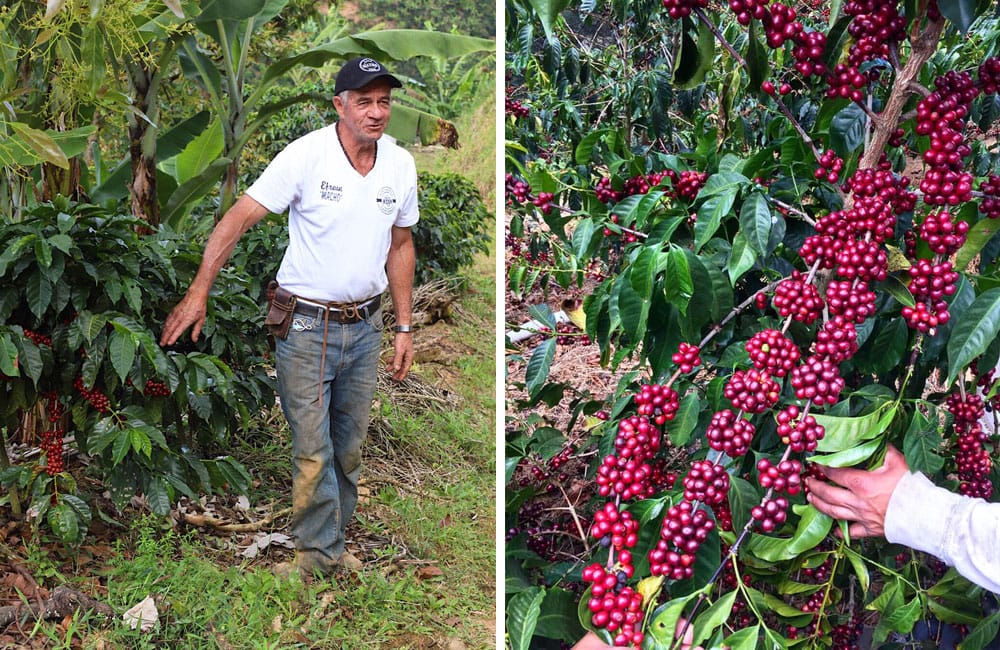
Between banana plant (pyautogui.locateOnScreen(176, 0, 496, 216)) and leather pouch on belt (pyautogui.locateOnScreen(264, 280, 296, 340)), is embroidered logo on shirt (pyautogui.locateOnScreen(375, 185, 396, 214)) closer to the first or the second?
leather pouch on belt (pyautogui.locateOnScreen(264, 280, 296, 340))

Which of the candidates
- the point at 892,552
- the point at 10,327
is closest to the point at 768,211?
the point at 892,552

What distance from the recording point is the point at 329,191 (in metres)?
1.52

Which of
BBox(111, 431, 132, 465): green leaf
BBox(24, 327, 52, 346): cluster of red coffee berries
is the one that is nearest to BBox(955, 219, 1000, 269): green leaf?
BBox(111, 431, 132, 465): green leaf

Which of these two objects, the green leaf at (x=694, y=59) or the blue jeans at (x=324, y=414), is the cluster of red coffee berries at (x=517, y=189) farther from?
the blue jeans at (x=324, y=414)

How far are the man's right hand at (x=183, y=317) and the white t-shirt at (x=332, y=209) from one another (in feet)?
0.54

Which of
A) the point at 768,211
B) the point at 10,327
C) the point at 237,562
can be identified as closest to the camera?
the point at 768,211

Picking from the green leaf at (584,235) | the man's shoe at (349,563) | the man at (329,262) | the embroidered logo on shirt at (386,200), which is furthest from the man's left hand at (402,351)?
the green leaf at (584,235)

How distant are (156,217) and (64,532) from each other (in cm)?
72

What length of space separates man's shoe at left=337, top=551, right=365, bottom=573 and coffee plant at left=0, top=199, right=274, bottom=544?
30cm

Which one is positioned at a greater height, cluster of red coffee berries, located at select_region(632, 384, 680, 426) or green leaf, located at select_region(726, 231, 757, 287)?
green leaf, located at select_region(726, 231, 757, 287)

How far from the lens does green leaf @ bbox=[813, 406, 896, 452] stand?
74 centimetres

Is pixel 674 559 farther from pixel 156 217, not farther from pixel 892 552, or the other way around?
pixel 156 217

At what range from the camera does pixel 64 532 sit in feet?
4.62

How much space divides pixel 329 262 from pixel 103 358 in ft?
1.31
